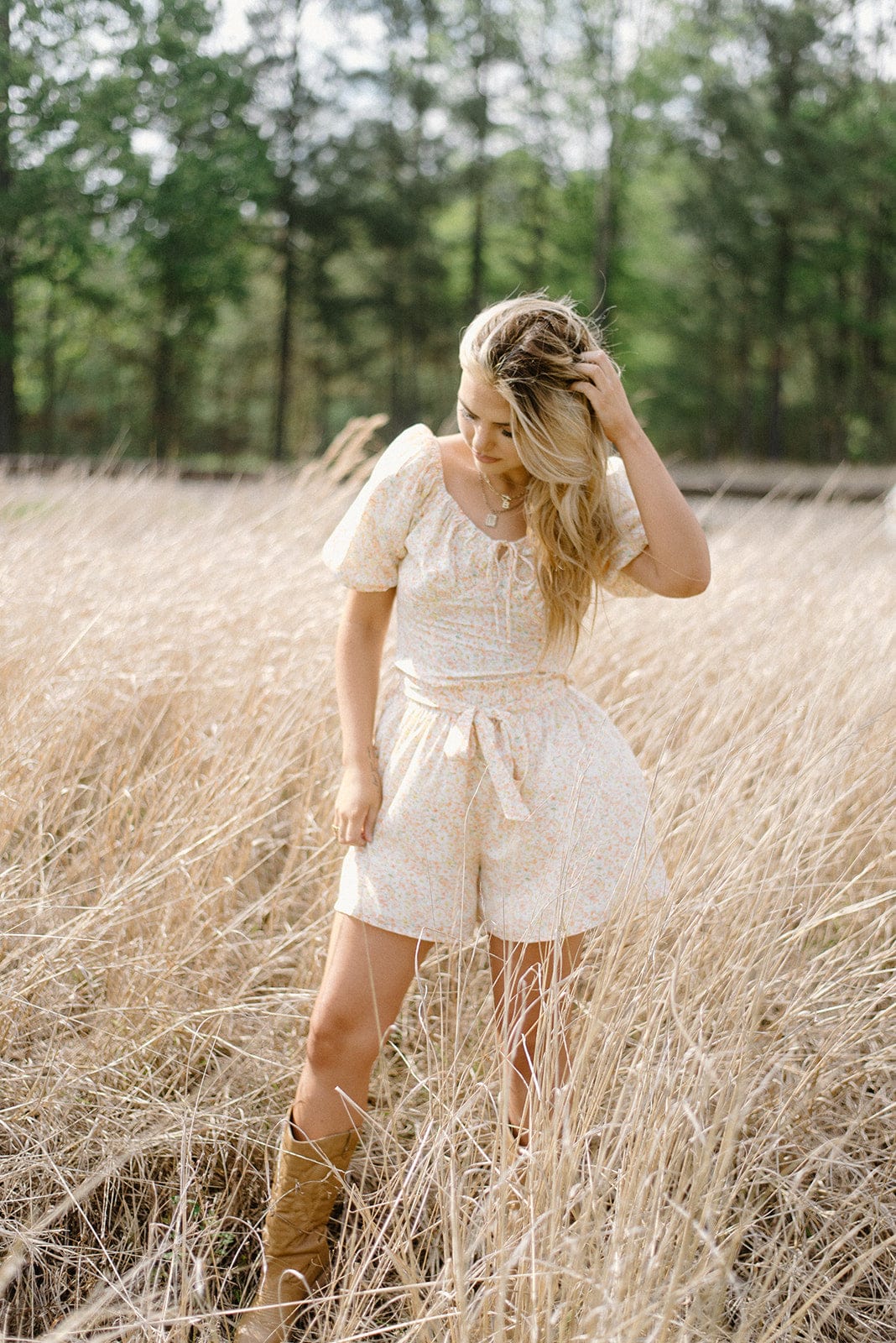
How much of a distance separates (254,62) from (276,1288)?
2171 cm

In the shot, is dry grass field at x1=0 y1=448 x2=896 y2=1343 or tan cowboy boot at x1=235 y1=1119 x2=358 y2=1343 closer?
dry grass field at x1=0 y1=448 x2=896 y2=1343

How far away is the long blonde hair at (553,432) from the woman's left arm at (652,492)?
3cm

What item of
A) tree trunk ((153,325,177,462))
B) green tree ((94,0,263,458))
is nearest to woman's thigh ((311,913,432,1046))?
green tree ((94,0,263,458))

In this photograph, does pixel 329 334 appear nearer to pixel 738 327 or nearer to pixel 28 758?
Answer: pixel 738 327

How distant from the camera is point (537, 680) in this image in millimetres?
1739

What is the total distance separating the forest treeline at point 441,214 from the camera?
18.8 meters

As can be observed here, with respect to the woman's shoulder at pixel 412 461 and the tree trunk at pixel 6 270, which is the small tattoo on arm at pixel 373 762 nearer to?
the woman's shoulder at pixel 412 461

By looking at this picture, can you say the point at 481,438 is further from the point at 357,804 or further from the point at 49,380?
the point at 49,380

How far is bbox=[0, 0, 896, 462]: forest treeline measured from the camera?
61.7 ft

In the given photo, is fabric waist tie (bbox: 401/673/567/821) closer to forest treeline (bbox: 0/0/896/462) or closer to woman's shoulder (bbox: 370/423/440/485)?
woman's shoulder (bbox: 370/423/440/485)

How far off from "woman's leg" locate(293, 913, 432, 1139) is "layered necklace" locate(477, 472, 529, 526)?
665 mm

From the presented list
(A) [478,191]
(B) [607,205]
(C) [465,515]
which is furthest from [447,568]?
(A) [478,191]

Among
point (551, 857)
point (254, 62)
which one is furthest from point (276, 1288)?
point (254, 62)

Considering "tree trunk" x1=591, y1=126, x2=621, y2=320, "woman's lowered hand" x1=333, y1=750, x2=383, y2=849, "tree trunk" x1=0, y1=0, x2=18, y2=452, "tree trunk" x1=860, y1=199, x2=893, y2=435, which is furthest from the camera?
"tree trunk" x1=860, y1=199, x2=893, y2=435
